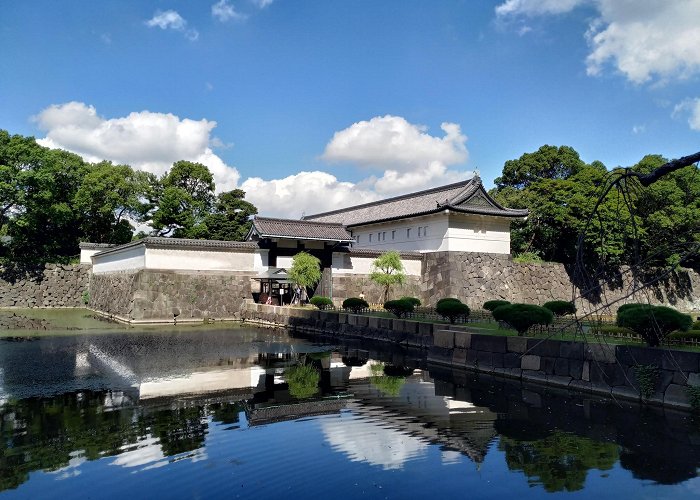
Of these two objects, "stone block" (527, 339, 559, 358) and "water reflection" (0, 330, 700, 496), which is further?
"stone block" (527, 339, 559, 358)

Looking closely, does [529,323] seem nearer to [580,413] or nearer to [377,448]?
[580,413]

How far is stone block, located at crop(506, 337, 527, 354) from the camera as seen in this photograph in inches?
505

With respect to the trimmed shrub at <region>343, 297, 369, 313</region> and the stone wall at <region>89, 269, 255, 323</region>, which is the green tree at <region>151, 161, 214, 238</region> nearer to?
the stone wall at <region>89, 269, 255, 323</region>

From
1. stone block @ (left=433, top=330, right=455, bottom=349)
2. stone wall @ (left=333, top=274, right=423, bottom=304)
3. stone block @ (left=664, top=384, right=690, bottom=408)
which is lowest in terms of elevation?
stone block @ (left=664, top=384, right=690, bottom=408)

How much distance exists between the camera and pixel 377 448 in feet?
24.8

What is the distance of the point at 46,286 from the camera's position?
114 feet

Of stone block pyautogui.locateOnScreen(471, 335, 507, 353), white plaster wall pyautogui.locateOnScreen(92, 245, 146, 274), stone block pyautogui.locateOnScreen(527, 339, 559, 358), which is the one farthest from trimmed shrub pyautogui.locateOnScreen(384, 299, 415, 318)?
white plaster wall pyautogui.locateOnScreen(92, 245, 146, 274)

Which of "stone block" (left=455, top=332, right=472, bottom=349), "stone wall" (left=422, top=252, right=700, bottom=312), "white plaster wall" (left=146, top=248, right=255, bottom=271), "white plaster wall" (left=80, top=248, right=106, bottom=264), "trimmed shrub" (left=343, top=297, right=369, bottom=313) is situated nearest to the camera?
"stone block" (left=455, top=332, right=472, bottom=349)

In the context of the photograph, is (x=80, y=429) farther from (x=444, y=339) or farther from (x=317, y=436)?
(x=444, y=339)

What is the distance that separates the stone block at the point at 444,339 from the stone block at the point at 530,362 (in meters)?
2.66

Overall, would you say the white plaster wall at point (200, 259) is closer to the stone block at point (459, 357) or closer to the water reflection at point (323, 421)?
the water reflection at point (323, 421)

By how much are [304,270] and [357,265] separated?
4.80 metres

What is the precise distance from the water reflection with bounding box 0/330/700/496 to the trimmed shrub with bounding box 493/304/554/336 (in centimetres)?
192

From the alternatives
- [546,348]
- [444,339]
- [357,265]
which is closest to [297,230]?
[357,265]
